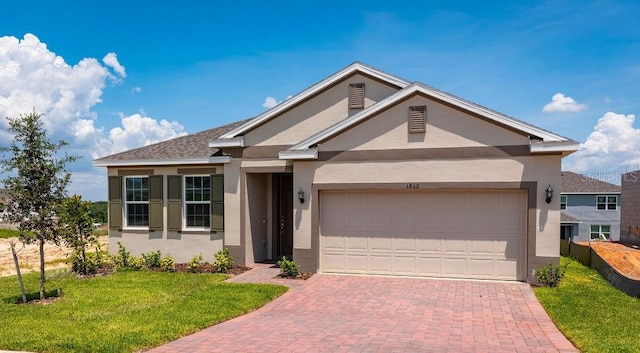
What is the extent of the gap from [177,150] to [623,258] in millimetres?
14855

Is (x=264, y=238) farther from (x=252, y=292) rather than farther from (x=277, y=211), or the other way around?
(x=252, y=292)

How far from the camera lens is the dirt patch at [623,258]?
471 inches

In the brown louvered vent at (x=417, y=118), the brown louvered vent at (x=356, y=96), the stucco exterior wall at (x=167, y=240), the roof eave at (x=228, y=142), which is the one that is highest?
the brown louvered vent at (x=356, y=96)

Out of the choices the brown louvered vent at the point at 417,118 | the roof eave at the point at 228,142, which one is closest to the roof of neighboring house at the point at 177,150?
the roof eave at the point at 228,142

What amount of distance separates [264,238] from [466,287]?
22.6ft

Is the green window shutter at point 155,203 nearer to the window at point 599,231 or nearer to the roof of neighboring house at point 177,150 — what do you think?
the roof of neighboring house at point 177,150

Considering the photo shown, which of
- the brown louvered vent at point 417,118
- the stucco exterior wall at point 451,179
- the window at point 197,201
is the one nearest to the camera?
the stucco exterior wall at point 451,179

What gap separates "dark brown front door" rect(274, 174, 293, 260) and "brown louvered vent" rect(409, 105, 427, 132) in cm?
496

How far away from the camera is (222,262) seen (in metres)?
13.3

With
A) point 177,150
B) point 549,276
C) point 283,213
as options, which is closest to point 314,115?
point 283,213

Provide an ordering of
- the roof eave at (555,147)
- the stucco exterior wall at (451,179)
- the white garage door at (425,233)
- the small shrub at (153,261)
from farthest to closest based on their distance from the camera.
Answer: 1. the small shrub at (153,261)
2. the white garage door at (425,233)
3. the stucco exterior wall at (451,179)
4. the roof eave at (555,147)

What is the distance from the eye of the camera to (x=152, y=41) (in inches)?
661

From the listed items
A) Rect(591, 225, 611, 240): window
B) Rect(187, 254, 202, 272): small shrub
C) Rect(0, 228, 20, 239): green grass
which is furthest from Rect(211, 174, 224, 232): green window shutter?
Rect(591, 225, 611, 240): window

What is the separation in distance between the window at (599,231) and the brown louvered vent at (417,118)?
32408mm
